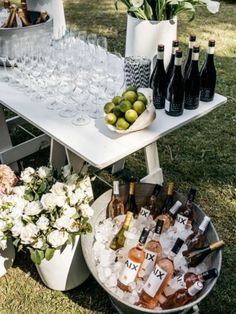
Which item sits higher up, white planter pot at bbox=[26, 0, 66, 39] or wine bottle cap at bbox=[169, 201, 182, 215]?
white planter pot at bbox=[26, 0, 66, 39]

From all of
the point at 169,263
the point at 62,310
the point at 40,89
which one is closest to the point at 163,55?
the point at 40,89

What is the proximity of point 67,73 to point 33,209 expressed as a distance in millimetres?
729

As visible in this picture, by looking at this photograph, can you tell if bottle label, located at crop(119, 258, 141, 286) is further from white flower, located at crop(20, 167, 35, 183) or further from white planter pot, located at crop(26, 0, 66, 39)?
white planter pot, located at crop(26, 0, 66, 39)

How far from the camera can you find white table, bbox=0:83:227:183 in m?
1.61

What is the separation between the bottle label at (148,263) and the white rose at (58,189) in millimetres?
435

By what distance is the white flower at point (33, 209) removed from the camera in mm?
1634

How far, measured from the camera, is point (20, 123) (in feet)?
9.27

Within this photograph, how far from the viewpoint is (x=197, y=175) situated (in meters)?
2.61

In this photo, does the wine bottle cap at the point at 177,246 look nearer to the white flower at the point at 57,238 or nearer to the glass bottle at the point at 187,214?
the glass bottle at the point at 187,214

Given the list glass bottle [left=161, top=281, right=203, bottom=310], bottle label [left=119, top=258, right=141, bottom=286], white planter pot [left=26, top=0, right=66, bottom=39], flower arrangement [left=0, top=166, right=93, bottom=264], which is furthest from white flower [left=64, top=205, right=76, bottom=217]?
white planter pot [left=26, top=0, right=66, bottom=39]

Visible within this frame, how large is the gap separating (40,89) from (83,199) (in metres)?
0.61

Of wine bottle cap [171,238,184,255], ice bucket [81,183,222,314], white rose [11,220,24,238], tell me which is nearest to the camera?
ice bucket [81,183,222,314]

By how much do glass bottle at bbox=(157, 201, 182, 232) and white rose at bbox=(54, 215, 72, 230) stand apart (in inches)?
19.4

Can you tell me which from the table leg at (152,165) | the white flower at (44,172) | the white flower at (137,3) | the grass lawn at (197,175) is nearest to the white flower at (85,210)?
the white flower at (44,172)
